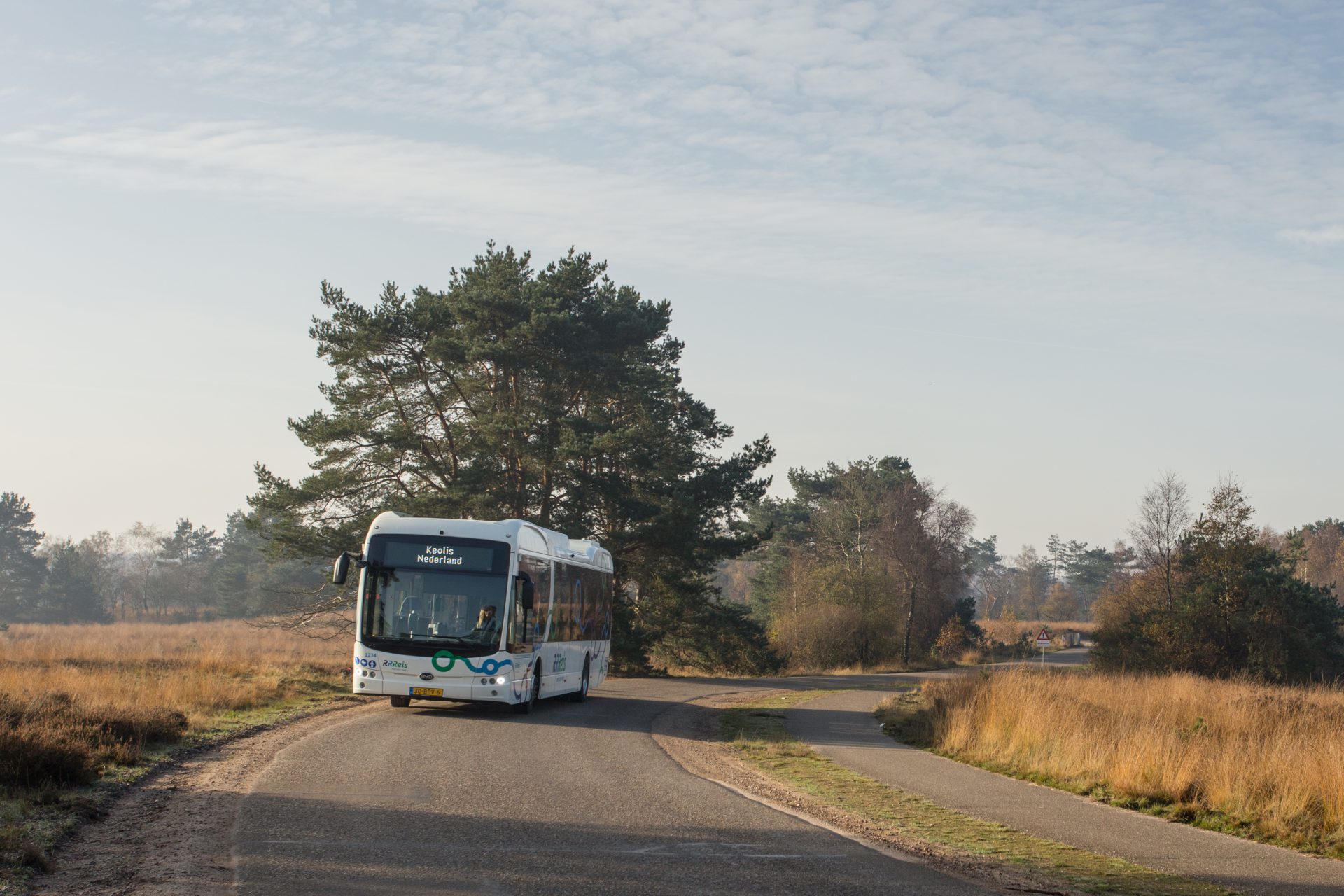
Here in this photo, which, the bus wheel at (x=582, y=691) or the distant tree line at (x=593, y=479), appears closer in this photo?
the bus wheel at (x=582, y=691)

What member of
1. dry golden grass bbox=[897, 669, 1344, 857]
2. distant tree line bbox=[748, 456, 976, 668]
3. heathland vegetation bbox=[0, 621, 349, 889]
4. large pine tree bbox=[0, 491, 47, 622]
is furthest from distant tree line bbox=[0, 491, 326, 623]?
dry golden grass bbox=[897, 669, 1344, 857]

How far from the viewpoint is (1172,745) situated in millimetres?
13734

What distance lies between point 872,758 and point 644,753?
336cm

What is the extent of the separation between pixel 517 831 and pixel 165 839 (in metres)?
2.69

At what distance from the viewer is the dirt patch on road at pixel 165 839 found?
292 inches

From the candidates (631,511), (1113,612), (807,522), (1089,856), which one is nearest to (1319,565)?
(807,522)

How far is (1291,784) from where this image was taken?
1157 centimetres

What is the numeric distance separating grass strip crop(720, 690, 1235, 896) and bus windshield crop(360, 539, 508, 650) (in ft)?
15.3

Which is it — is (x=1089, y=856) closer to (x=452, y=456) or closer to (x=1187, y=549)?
(x=452, y=456)

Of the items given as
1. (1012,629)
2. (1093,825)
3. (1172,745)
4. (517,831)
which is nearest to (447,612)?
(517,831)

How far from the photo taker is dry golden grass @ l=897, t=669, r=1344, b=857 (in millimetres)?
11297

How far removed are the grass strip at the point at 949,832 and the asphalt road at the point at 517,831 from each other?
0.96 meters

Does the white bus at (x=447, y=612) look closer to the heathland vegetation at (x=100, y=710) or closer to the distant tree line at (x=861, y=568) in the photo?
the heathland vegetation at (x=100, y=710)

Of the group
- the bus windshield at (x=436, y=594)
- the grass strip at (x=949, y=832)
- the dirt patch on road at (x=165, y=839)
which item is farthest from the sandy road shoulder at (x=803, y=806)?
the dirt patch on road at (x=165, y=839)
